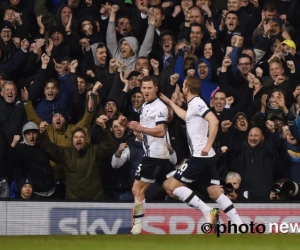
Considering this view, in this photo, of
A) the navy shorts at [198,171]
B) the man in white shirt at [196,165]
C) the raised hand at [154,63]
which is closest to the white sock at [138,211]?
the man in white shirt at [196,165]

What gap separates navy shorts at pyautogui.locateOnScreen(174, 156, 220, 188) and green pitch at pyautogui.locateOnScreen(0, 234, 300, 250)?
140 centimetres

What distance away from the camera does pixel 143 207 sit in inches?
583

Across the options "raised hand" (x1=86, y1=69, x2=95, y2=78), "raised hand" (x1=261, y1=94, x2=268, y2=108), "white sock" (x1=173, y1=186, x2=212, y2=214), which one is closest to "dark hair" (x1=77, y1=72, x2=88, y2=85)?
"raised hand" (x1=86, y1=69, x2=95, y2=78)

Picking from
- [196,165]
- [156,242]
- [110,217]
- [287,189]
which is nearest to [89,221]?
[110,217]

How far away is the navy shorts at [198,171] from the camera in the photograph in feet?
47.7

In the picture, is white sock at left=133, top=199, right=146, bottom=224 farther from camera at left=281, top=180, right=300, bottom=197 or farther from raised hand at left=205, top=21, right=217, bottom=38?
raised hand at left=205, top=21, right=217, bottom=38

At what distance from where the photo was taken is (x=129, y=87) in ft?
55.8

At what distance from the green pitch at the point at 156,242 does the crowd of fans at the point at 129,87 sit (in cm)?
246

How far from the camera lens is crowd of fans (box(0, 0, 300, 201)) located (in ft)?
51.8

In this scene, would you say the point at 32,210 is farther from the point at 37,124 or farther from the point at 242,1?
the point at 242,1

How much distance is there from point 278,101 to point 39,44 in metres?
3.72

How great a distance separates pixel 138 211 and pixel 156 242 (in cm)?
187

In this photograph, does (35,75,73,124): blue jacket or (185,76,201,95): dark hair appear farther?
(35,75,73,124): blue jacket

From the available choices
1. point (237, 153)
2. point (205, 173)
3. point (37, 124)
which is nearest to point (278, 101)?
point (237, 153)
